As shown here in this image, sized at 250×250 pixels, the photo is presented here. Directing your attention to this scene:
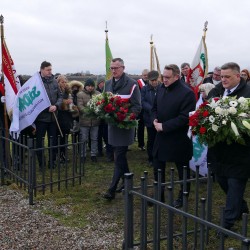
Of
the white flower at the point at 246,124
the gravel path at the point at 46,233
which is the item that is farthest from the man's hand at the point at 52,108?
the white flower at the point at 246,124

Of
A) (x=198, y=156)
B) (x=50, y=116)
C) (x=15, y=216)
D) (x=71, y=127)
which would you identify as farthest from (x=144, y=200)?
(x=71, y=127)

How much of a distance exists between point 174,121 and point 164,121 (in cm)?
22

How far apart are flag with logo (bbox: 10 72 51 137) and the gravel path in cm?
189

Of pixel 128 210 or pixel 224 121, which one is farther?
pixel 224 121

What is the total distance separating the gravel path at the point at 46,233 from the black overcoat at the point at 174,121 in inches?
48.1

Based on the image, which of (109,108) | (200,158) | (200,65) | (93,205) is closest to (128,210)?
(93,205)

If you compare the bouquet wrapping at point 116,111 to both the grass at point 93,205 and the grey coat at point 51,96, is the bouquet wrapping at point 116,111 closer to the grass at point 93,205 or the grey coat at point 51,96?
the grass at point 93,205

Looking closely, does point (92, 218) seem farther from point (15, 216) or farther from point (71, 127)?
point (71, 127)

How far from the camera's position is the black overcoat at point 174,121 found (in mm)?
5234

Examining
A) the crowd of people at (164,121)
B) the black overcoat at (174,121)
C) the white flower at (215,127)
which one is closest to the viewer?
the white flower at (215,127)

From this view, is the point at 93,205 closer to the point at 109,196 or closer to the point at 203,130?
the point at 109,196

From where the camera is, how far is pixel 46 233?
4.75 metres

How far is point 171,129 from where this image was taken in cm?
522

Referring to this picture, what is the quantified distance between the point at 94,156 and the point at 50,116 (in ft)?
4.81
